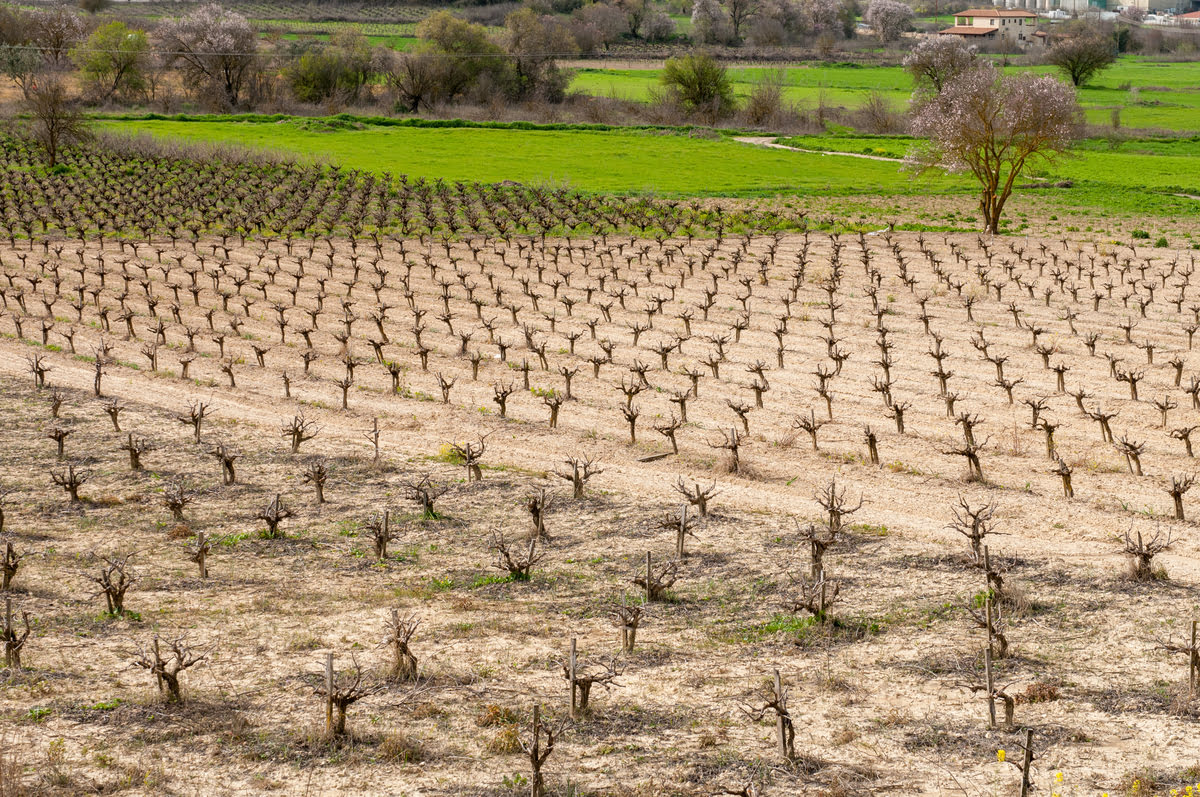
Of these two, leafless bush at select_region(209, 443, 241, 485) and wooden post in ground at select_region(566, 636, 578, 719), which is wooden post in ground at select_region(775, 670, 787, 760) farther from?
leafless bush at select_region(209, 443, 241, 485)

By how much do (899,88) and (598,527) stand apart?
10342 centimetres

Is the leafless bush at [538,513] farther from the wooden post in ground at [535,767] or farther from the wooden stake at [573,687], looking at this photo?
→ the wooden post in ground at [535,767]

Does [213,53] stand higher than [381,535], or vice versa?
[213,53]

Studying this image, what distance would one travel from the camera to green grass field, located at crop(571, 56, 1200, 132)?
312 feet

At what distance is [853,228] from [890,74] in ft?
276

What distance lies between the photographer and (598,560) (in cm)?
1742

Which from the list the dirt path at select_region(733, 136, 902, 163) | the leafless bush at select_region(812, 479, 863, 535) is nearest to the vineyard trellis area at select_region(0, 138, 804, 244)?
the dirt path at select_region(733, 136, 902, 163)

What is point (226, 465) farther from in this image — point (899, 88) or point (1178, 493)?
point (899, 88)

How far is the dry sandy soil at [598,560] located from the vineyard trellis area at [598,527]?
0.23 ft

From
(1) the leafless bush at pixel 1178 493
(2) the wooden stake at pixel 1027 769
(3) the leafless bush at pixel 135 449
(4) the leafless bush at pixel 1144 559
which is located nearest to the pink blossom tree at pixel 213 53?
(3) the leafless bush at pixel 135 449

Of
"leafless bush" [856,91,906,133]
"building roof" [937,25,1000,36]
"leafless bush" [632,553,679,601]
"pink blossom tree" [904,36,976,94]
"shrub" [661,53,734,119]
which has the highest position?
"building roof" [937,25,1000,36]

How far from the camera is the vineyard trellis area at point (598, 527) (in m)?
12.2

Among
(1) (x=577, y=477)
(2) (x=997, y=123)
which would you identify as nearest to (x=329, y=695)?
(1) (x=577, y=477)

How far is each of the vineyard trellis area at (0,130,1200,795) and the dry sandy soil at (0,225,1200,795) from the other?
0.07 m
